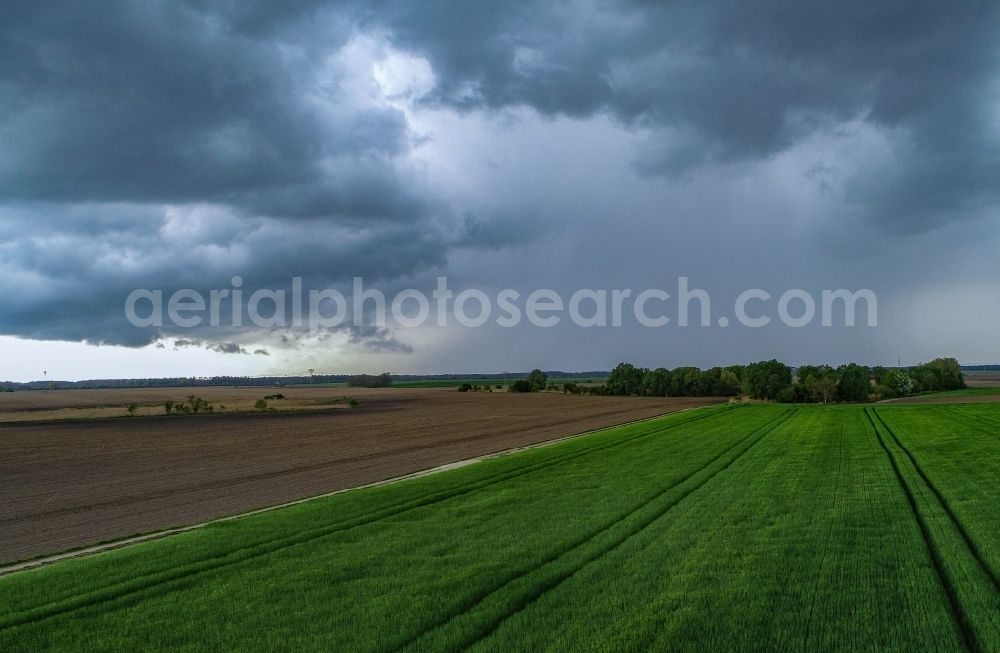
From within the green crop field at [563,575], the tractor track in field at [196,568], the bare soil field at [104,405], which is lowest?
the bare soil field at [104,405]

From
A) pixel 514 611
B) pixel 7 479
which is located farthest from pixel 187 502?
pixel 514 611

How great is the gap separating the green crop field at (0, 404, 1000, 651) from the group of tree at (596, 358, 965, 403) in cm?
9987

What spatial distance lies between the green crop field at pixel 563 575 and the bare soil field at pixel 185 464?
13.9 feet

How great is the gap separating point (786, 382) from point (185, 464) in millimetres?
107248

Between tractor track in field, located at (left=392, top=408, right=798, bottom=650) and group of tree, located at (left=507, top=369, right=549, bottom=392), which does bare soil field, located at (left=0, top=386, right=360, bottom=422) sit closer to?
group of tree, located at (left=507, top=369, right=549, bottom=392)

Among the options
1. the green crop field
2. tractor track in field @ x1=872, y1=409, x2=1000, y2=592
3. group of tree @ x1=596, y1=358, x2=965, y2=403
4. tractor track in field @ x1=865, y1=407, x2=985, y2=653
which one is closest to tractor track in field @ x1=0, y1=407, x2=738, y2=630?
the green crop field

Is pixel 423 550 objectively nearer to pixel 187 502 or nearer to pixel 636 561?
pixel 636 561

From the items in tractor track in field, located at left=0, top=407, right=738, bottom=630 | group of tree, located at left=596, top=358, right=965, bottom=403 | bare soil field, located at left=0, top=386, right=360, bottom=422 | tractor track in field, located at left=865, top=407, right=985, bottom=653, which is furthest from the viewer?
group of tree, located at left=596, top=358, right=965, bottom=403

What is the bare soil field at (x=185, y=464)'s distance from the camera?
18609 mm

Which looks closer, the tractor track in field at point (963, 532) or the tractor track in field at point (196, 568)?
the tractor track in field at point (196, 568)

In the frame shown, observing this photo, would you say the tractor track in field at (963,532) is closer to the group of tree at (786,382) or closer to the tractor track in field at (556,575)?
the tractor track in field at (556,575)

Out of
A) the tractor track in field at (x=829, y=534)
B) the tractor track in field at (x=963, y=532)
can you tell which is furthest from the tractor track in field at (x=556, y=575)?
the tractor track in field at (x=963, y=532)

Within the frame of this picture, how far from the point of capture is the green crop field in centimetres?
822

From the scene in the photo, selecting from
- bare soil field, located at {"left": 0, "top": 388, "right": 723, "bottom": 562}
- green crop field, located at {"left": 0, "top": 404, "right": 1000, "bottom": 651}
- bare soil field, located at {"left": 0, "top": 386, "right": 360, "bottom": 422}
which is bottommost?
bare soil field, located at {"left": 0, "top": 386, "right": 360, "bottom": 422}
